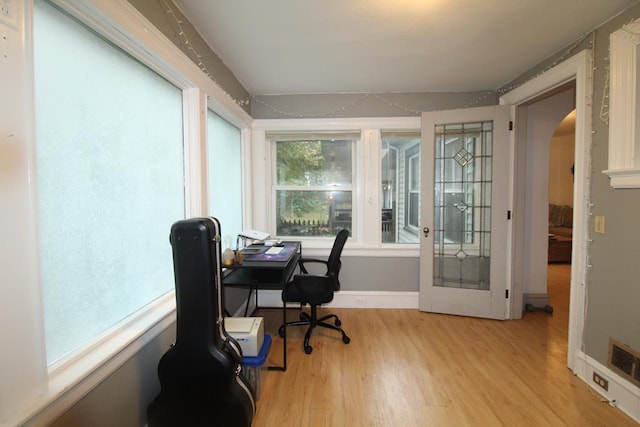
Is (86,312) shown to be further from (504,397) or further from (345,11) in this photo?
(504,397)

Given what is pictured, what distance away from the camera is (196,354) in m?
1.28

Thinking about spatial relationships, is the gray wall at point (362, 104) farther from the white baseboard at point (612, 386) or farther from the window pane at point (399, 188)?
the white baseboard at point (612, 386)

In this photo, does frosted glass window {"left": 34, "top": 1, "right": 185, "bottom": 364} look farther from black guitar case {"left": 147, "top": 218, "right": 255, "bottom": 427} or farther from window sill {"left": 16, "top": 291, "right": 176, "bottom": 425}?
black guitar case {"left": 147, "top": 218, "right": 255, "bottom": 427}

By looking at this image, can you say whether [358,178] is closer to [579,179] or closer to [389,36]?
[389,36]

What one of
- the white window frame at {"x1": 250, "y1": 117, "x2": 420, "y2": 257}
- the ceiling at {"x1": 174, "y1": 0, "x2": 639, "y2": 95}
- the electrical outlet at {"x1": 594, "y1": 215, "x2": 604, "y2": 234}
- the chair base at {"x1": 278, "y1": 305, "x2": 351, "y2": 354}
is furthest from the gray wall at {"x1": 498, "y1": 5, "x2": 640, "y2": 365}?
the chair base at {"x1": 278, "y1": 305, "x2": 351, "y2": 354}

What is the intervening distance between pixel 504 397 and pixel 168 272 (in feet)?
7.77

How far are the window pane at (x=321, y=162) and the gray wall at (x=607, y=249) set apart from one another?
211 cm

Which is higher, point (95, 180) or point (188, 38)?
point (188, 38)

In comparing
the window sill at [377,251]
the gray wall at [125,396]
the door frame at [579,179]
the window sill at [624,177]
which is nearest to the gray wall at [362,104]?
the door frame at [579,179]

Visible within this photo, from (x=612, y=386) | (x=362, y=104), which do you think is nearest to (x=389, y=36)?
(x=362, y=104)

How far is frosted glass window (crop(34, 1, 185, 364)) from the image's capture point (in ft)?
3.48

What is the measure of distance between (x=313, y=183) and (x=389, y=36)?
1.72m

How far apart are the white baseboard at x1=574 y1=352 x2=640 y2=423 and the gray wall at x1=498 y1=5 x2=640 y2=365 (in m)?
0.06

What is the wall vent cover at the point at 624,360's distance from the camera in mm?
1662
